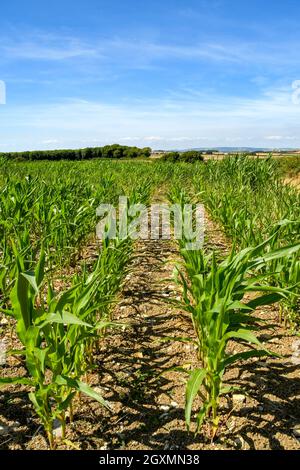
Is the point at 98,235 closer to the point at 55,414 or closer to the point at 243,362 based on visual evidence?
the point at 243,362

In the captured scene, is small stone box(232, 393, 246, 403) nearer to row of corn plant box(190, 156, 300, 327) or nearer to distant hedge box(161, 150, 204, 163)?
row of corn plant box(190, 156, 300, 327)

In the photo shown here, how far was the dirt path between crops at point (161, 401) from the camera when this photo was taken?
199 cm

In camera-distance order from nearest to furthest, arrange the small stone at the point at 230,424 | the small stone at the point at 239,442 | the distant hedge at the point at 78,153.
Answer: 1. the small stone at the point at 239,442
2. the small stone at the point at 230,424
3. the distant hedge at the point at 78,153

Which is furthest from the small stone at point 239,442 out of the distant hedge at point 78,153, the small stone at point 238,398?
the distant hedge at point 78,153

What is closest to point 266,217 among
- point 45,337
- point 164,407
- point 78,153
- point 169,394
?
point 169,394

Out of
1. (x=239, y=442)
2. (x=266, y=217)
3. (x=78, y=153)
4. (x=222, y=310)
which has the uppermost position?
(x=78, y=153)

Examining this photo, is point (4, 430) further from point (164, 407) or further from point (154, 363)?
point (154, 363)

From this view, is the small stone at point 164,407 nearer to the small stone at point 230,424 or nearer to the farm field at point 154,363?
the farm field at point 154,363

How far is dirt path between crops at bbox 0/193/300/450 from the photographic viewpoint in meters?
1.99

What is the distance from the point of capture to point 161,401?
2.28 metres

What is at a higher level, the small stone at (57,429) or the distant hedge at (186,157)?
the distant hedge at (186,157)

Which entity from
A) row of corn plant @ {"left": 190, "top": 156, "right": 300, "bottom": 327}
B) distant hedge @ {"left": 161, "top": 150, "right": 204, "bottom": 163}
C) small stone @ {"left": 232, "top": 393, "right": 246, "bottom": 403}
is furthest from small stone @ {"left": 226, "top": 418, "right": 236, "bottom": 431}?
distant hedge @ {"left": 161, "top": 150, "right": 204, "bottom": 163}

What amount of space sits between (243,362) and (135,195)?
3396 mm

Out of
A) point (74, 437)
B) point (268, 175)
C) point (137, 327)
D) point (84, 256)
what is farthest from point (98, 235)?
point (268, 175)
